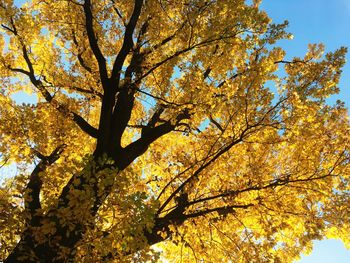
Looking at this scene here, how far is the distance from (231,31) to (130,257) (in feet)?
15.9

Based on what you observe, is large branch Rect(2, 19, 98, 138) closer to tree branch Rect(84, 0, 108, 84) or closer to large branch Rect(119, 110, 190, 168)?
large branch Rect(119, 110, 190, 168)

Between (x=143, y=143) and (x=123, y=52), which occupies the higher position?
(x=123, y=52)

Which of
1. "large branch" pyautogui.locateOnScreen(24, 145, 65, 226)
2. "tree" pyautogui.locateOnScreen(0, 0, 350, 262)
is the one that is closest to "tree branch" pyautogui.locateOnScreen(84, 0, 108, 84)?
"tree" pyautogui.locateOnScreen(0, 0, 350, 262)

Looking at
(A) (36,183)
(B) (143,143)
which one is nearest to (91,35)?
(B) (143,143)

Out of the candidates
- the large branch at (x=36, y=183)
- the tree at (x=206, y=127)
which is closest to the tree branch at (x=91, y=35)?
the tree at (x=206, y=127)

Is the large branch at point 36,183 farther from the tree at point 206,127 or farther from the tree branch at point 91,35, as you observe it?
the tree branch at point 91,35

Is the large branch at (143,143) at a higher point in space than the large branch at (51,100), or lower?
lower

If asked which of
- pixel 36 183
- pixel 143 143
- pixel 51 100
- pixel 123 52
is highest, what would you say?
pixel 51 100

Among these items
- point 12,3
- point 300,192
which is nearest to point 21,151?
point 12,3

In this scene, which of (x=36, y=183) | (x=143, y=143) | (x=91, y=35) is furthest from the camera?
(x=143, y=143)

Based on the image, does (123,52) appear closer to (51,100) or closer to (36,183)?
(51,100)

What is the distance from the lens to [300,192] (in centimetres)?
729

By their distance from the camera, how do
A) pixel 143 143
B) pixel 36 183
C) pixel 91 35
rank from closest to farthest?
pixel 91 35 → pixel 36 183 → pixel 143 143

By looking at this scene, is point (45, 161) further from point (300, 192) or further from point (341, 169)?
point (341, 169)
